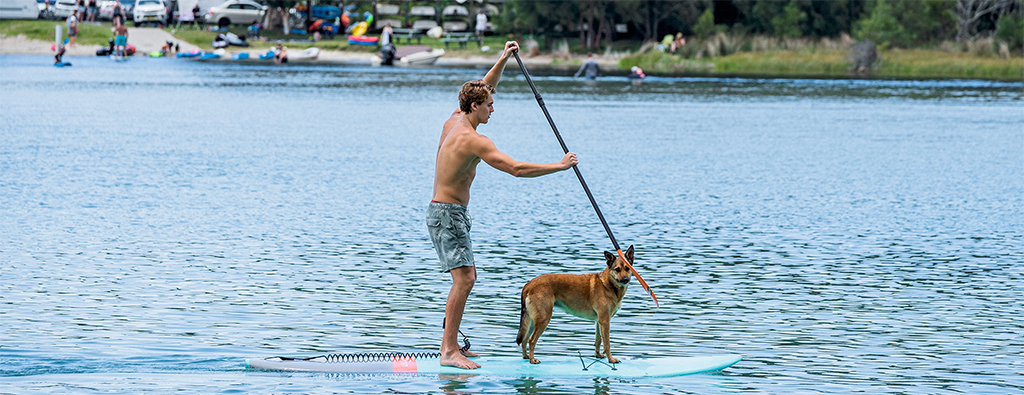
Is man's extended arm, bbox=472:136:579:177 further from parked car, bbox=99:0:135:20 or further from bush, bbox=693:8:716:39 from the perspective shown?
parked car, bbox=99:0:135:20

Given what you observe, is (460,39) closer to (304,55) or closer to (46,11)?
(304,55)

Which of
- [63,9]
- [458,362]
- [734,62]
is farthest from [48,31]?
[458,362]

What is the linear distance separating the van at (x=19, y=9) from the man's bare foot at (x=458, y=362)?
91431mm

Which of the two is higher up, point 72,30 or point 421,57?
point 72,30

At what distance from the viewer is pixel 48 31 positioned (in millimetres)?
88562

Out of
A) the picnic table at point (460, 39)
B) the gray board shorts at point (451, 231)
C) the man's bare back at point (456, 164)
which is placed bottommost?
the picnic table at point (460, 39)

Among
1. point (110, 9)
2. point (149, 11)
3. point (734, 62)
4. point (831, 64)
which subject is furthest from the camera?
point (110, 9)

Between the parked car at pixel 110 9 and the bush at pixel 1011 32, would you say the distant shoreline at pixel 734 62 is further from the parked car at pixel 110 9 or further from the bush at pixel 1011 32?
the parked car at pixel 110 9

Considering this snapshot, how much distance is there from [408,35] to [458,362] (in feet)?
292

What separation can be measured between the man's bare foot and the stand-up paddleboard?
34 millimetres

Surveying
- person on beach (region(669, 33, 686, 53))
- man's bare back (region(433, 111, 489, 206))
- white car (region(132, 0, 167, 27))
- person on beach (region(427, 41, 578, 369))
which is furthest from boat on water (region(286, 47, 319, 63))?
man's bare back (region(433, 111, 489, 206))

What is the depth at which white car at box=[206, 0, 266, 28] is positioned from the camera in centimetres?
9538

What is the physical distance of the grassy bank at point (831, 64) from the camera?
75.2m

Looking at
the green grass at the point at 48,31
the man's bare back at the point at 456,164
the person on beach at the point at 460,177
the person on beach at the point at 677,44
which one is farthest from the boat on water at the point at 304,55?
the man's bare back at the point at 456,164
